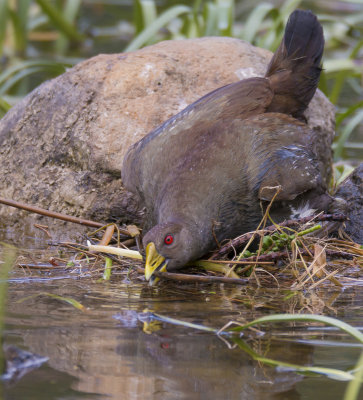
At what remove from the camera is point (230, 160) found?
4.80 m

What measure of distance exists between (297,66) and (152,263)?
7.15 ft

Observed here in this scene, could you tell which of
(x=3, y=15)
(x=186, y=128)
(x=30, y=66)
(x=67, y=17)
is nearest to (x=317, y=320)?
(x=186, y=128)

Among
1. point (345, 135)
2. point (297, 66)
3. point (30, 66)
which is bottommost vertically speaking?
point (345, 135)

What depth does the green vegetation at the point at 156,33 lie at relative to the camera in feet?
27.8

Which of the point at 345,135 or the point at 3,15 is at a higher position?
the point at 3,15

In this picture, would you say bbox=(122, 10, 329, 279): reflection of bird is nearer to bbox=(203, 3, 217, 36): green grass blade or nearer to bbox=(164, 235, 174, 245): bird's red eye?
bbox=(164, 235, 174, 245): bird's red eye

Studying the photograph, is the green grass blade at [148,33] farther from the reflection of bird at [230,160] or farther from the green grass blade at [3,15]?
the reflection of bird at [230,160]

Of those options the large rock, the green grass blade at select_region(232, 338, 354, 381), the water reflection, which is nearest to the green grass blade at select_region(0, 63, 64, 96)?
the large rock

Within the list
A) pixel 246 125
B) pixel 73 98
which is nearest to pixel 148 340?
pixel 246 125

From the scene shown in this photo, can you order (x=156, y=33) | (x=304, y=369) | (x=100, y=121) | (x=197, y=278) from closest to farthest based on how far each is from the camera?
(x=304, y=369) → (x=197, y=278) → (x=100, y=121) → (x=156, y=33)

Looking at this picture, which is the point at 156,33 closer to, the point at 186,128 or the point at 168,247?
Answer: the point at 186,128

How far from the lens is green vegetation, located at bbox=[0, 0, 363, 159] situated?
8469 millimetres

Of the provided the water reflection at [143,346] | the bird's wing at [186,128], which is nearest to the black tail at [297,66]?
the bird's wing at [186,128]

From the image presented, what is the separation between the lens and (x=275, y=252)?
4516mm
